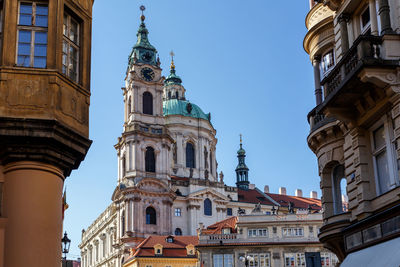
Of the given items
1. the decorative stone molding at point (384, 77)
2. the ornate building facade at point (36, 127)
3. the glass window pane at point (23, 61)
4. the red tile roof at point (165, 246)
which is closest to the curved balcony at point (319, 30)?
the decorative stone molding at point (384, 77)

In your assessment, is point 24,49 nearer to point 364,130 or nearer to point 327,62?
point 364,130

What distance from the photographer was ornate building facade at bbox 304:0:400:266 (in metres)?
14.2

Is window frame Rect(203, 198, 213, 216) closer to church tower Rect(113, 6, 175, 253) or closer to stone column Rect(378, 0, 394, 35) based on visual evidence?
church tower Rect(113, 6, 175, 253)

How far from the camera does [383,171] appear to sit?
616 inches

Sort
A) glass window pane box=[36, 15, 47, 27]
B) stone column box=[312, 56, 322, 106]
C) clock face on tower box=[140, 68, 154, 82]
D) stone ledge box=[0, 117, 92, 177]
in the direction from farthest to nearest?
1. clock face on tower box=[140, 68, 154, 82]
2. stone column box=[312, 56, 322, 106]
3. glass window pane box=[36, 15, 47, 27]
4. stone ledge box=[0, 117, 92, 177]

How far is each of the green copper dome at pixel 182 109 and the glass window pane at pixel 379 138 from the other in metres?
81.6

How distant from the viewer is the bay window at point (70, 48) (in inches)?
592

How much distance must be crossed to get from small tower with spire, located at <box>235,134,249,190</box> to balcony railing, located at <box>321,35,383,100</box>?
93.9 m

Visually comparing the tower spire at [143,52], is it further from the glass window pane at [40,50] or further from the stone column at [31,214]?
the stone column at [31,214]

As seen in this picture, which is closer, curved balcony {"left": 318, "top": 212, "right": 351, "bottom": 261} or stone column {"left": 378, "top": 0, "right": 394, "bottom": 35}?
stone column {"left": 378, "top": 0, "right": 394, "bottom": 35}

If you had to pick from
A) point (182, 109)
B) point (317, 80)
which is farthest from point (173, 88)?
point (317, 80)

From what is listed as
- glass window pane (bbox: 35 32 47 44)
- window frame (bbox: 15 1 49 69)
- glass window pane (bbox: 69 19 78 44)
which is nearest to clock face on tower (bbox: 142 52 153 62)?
glass window pane (bbox: 69 19 78 44)

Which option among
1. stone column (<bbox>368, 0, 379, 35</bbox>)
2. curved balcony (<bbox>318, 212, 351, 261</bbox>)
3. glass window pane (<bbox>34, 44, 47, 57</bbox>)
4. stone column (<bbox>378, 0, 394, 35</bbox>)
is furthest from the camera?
curved balcony (<bbox>318, 212, 351, 261</bbox>)

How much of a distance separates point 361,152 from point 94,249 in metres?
89.7
